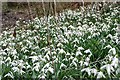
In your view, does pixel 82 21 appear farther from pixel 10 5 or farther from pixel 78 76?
pixel 10 5

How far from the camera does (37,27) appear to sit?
619 cm

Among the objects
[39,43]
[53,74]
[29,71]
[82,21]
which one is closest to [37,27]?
[82,21]

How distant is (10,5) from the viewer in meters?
10.2

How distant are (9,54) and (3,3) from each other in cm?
615

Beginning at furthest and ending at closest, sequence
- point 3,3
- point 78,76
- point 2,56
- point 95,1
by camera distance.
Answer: point 3,3, point 95,1, point 2,56, point 78,76

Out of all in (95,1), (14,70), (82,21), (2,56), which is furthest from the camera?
(95,1)

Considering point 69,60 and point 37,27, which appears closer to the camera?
point 69,60

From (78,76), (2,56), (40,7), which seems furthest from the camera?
(40,7)

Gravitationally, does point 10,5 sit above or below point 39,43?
above

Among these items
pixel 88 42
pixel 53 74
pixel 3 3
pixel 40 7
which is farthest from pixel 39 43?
pixel 3 3

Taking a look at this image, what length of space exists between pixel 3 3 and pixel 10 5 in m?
0.28

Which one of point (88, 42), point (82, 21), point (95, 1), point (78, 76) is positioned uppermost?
point (95, 1)

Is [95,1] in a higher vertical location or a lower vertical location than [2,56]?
higher

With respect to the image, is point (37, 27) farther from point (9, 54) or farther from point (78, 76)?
point (78, 76)
